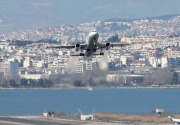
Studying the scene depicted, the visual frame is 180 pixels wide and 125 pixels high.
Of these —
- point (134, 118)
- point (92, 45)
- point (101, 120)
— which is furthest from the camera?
point (134, 118)

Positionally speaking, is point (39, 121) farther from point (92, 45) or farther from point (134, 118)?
point (92, 45)

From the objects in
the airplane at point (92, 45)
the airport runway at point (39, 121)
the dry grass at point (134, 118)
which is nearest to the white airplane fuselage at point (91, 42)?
the airplane at point (92, 45)

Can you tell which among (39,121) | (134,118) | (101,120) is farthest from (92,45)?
(134,118)

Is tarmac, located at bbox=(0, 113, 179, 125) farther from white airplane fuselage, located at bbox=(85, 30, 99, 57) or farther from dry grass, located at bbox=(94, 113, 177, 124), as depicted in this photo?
white airplane fuselage, located at bbox=(85, 30, 99, 57)

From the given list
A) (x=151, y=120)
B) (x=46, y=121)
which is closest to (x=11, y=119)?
(x=46, y=121)

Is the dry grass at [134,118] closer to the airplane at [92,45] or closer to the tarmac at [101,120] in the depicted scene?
the tarmac at [101,120]

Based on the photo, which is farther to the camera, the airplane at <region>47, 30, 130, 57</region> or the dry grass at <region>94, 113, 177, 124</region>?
the dry grass at <region>94, 113, 177, 124</region>

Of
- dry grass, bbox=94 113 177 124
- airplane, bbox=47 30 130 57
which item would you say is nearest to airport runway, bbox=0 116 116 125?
dry grass, bbox=94 113 177 124

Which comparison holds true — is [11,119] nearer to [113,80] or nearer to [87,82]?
[87,82]

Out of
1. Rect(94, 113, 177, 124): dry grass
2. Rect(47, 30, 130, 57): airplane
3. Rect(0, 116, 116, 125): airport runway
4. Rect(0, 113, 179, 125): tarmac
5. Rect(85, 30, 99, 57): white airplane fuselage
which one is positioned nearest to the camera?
Rect(85, 30, 99, 57): white airplane fuselage
